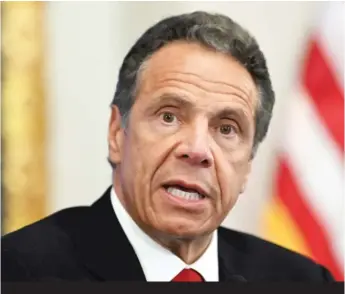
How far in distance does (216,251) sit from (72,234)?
25cm

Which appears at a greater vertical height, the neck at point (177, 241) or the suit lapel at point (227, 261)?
the neck at point (177, 241)

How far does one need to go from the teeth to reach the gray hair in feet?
0.44

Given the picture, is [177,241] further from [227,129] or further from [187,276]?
[227,129]

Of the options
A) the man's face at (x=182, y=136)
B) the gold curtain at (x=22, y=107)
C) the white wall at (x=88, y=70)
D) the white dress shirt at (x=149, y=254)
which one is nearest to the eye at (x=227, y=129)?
the man's face at (x=182, y=136)

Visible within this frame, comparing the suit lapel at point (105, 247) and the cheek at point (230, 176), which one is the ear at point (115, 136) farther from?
the cheek at point (230, 176)

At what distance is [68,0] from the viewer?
3.99 ft

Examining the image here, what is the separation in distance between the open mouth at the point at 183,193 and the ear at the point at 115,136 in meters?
0.10

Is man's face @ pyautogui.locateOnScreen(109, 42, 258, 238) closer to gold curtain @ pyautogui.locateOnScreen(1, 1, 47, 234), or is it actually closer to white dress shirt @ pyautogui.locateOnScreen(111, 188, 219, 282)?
white dress shirt @ pyautogui.locateOnScreen(111, 188, 219, 282)

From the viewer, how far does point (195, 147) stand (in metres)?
1.12

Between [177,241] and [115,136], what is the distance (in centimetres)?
20

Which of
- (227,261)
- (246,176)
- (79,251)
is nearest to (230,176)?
(246,176)

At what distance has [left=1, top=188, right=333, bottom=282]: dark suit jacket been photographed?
114 cm

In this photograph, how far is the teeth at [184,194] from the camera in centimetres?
112

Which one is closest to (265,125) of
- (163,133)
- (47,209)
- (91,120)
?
(163,133)
